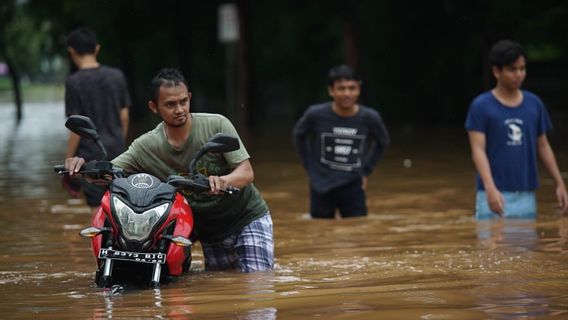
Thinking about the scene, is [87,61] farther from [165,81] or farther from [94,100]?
[165,81]

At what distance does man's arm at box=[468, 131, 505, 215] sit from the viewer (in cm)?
1027

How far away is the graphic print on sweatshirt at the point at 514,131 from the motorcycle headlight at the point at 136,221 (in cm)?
423

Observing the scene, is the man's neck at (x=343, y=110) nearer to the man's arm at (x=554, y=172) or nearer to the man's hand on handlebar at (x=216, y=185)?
the man's arm at (x=554, y=172)

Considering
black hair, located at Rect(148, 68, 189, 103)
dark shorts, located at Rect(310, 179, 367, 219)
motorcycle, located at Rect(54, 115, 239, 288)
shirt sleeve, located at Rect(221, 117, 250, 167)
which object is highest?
black hair, located at Rect(148, 68, 189, 103)

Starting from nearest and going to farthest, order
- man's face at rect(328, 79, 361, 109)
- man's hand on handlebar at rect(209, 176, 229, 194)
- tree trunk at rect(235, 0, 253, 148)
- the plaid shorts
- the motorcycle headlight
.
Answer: the motorcycle headlight → man's hand on handlebar at rect(209, 176, 229, 194) → the plaid shorts → man's face at rect(328, 79, 361, 109) → tree trunk at rect(235, 0, 253, 148)

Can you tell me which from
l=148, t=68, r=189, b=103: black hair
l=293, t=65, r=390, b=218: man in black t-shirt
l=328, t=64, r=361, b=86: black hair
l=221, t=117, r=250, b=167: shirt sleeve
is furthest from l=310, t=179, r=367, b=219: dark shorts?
l=148, t=68, r=189, b=103: black hair

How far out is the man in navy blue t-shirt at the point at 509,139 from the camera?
10.5 metres

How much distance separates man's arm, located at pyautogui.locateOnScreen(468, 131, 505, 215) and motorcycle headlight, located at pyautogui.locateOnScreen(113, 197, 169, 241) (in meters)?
3.79

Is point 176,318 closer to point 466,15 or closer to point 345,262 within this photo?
point 345,262

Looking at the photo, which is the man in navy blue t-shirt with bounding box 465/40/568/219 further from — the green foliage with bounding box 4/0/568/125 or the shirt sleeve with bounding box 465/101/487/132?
A: the green foliage with bounding box 4/0/568/125

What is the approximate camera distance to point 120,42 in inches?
1671

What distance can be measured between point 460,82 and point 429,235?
→ 2493 cm

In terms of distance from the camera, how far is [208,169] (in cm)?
800

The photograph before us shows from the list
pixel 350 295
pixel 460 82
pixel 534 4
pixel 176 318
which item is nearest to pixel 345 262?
pixel 350 295
